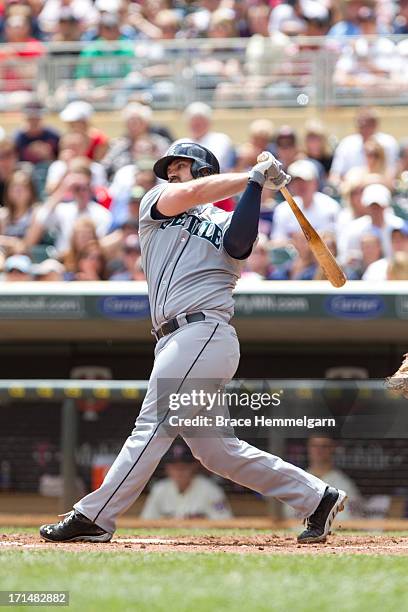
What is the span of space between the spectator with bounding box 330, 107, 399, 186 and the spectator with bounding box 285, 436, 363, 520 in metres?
3.09

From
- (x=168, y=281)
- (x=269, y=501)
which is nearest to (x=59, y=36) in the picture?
(x=269, y=501)

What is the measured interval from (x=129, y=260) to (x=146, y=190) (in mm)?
1028

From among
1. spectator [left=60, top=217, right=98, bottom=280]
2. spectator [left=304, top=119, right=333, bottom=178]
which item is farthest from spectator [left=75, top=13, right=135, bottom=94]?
spectator [left=60, top=217, right=98, bottom=280]

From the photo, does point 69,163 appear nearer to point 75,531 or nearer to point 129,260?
point 129,260

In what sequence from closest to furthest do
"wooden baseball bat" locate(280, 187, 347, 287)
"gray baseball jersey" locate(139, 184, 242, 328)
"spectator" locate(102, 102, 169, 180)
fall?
"gray baseball jersey" locate(139, 184, 242, 328)
"wooden baseball bat" locate(280, 187, 347, 287)
"spectator" locate(102, 102, 169, 180)

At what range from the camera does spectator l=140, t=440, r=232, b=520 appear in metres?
7.21

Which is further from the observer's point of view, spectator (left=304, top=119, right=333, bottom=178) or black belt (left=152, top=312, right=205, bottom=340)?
spectator (left=304, top=119, right=333, bottom=178)

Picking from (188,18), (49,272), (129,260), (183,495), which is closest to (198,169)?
(183,495)

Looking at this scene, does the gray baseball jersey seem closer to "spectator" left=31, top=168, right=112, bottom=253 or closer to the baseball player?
the baseball player

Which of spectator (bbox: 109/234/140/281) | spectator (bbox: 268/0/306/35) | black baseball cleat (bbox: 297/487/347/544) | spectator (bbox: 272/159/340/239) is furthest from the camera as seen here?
spectator (bbox: 268/0/306/35)

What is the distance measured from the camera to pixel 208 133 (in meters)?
10.5

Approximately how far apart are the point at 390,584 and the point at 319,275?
4569mm

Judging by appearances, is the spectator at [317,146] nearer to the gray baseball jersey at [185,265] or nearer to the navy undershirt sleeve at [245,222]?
the gray baseball jersey at [185,265]

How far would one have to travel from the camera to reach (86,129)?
10875 millimetres
